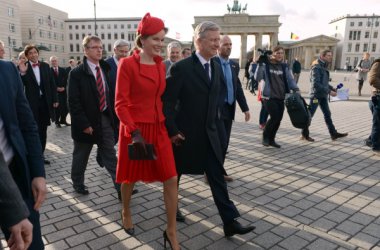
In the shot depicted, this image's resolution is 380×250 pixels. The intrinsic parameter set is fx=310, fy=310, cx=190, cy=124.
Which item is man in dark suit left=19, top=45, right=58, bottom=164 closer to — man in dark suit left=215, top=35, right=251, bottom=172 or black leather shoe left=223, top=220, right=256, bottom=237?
man in dark suit left=215, top=35, right=251, bottom=172

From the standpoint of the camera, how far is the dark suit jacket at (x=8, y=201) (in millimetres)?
1182

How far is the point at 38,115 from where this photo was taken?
5.68m

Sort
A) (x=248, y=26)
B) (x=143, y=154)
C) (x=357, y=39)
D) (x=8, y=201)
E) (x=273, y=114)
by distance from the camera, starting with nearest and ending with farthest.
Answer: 1. (x=8, y=201)
2. (x=143, y=154)
3. (x=273, y=114)
4. (x=248, y=26)
5. (x=357, y=39)

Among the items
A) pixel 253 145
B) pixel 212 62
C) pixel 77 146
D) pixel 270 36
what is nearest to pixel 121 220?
pixel 77 146

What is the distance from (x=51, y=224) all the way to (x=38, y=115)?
2.81 metres

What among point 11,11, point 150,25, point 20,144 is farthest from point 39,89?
point 11,11

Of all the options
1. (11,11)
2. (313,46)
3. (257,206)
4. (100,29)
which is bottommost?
(257,206)

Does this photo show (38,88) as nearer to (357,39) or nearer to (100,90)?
(100,90)

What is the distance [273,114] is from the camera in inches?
265

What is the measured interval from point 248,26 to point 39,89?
67681 millimetres

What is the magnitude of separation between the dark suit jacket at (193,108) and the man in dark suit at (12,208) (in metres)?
1.77

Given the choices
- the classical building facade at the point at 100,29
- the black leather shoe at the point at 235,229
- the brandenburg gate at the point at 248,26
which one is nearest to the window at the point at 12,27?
the classical building facade at the point at 100,29

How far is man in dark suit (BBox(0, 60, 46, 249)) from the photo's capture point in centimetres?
166

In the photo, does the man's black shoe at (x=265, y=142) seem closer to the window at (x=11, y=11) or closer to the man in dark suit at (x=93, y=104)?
the man in dark suit at (x=93, y=104)
